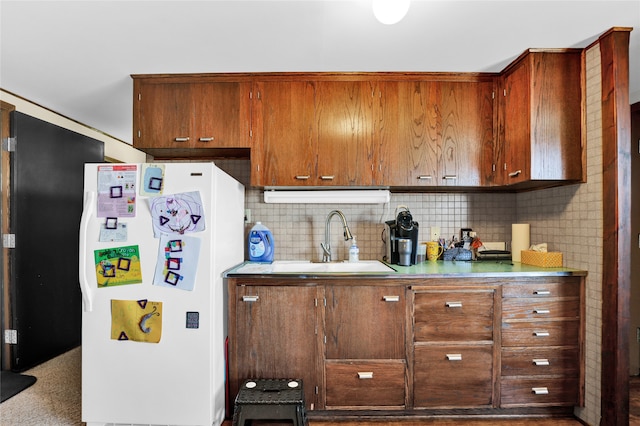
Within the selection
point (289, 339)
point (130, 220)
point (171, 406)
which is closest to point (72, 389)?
point (171, 406)

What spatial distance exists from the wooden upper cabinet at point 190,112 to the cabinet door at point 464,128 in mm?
1420

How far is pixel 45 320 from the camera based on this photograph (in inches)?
115

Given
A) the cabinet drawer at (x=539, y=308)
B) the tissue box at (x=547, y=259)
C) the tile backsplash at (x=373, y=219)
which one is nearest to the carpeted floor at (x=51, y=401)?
the cabinet drawer at (x=539, y=308)

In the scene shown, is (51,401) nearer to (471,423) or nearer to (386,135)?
(471,423)

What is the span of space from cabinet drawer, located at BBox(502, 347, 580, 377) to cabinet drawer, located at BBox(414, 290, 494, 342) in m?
0.19

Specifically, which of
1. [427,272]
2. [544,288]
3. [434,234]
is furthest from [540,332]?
[434,234]

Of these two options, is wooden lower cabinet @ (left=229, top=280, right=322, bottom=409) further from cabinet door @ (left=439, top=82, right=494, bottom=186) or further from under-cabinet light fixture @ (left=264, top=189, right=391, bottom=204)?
cabinet door @ (left=439, top=82, right=494, bottom=186)

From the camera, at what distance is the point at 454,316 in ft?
6.92

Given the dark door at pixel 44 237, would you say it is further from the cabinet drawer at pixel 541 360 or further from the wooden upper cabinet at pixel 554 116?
the wooden upper cabinet at pixel 554 116

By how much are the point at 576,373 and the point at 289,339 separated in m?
1.76

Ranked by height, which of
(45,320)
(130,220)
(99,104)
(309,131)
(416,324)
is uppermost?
(99,104)

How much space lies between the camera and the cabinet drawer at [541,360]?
2115mm

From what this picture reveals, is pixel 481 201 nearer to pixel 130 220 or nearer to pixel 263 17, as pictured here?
pixel 263 17

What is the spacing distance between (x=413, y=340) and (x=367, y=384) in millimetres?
385
